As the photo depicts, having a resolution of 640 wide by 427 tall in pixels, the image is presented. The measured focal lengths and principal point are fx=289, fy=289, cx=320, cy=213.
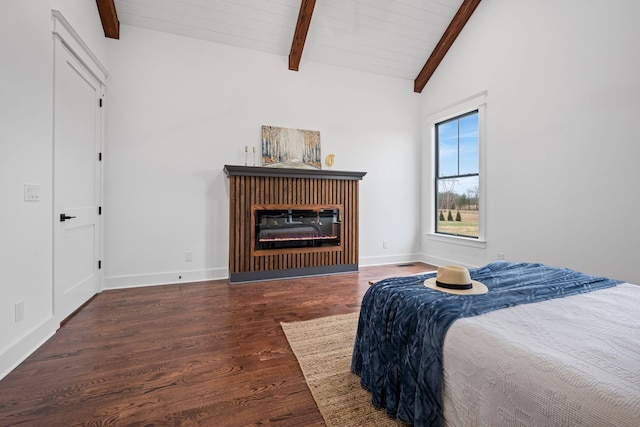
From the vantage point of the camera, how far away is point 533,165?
356 cm

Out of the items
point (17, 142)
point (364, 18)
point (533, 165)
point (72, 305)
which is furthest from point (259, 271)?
point (364, 18)

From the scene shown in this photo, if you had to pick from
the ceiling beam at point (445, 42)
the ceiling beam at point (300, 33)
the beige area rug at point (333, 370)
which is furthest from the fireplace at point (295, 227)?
the ceiling beam at point (445, 42)

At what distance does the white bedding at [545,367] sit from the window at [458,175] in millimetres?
3422

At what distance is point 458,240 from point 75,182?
502 cm

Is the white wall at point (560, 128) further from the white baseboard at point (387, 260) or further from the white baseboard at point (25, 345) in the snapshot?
the white baseboard at point (25, 345)

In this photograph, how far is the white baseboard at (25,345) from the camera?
1.83 metres

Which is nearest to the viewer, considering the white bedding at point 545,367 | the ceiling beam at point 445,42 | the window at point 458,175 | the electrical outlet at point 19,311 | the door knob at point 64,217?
the white bedding at point 545,367

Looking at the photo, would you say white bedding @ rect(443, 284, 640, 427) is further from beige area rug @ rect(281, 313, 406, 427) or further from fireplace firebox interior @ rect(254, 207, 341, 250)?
fireplace firebox interior @ rect(254, 207, 341, 250)

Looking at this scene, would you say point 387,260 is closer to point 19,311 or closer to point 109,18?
point 19,311

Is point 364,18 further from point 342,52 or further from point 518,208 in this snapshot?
point 518,208

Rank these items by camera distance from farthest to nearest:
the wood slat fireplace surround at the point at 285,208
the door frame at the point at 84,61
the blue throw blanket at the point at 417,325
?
the wood slat fireplace surround at the point at 285,208 < the door frame at the point at 84,61 < the blue throw blanket at the point at 417,325

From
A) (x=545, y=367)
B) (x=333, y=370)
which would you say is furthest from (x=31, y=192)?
(x=545, y=367)

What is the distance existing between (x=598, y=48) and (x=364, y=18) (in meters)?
2.86

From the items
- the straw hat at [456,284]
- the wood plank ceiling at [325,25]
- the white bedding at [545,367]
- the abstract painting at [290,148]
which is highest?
the wood plank ceiling at [325,25]
